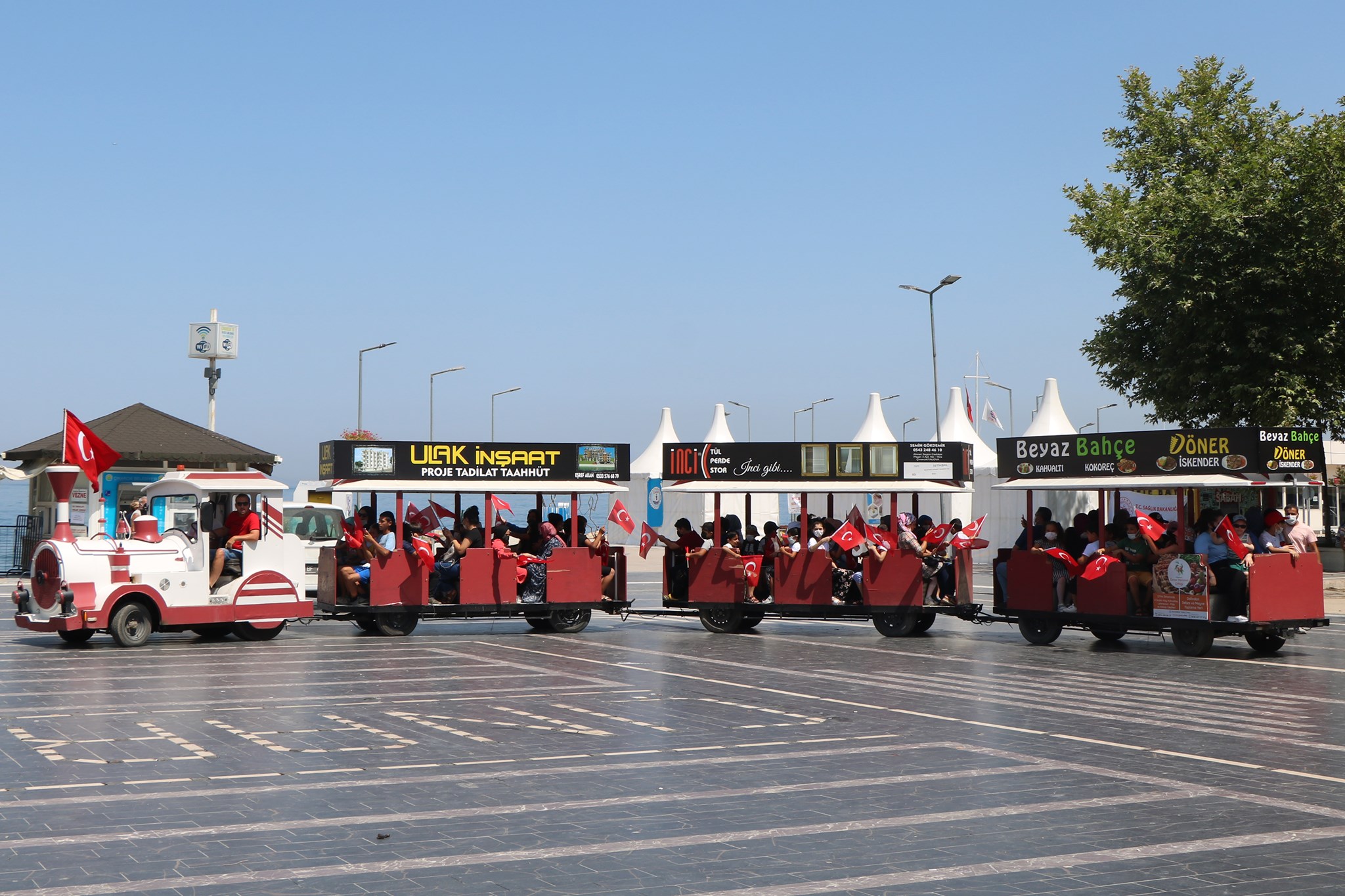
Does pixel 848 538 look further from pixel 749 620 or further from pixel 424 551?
pixel 424 551

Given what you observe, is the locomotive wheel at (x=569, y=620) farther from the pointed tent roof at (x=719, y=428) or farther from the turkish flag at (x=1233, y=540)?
the pointed tent roof at (x=719, y=428)

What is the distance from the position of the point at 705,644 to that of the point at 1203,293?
13.4m

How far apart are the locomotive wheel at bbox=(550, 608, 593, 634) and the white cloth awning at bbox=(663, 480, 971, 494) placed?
230 centimetres

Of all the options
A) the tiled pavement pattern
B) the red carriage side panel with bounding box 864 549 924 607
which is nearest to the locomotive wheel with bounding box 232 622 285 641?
the tiled pavement pattern

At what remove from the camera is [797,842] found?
7.73m

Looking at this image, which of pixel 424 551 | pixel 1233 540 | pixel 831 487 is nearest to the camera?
pixel 1233 540

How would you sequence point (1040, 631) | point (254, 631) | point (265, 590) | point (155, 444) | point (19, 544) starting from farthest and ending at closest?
point (19, 544) → point (155, 444) → point (1040, 631) → point (254, 631) → point (265, 590)

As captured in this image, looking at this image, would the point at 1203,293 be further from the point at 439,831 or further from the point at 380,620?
the point at 439,831

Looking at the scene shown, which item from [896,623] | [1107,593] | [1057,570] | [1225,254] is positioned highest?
[1225,254]

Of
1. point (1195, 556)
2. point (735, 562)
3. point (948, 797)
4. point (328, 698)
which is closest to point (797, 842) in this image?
point (948, 797)

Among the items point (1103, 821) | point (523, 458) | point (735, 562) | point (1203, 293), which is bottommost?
point (1103, 821)

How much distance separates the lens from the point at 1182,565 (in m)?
18.2

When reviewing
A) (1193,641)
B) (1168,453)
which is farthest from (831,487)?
(1193,641)

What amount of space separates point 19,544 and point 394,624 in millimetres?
18635
